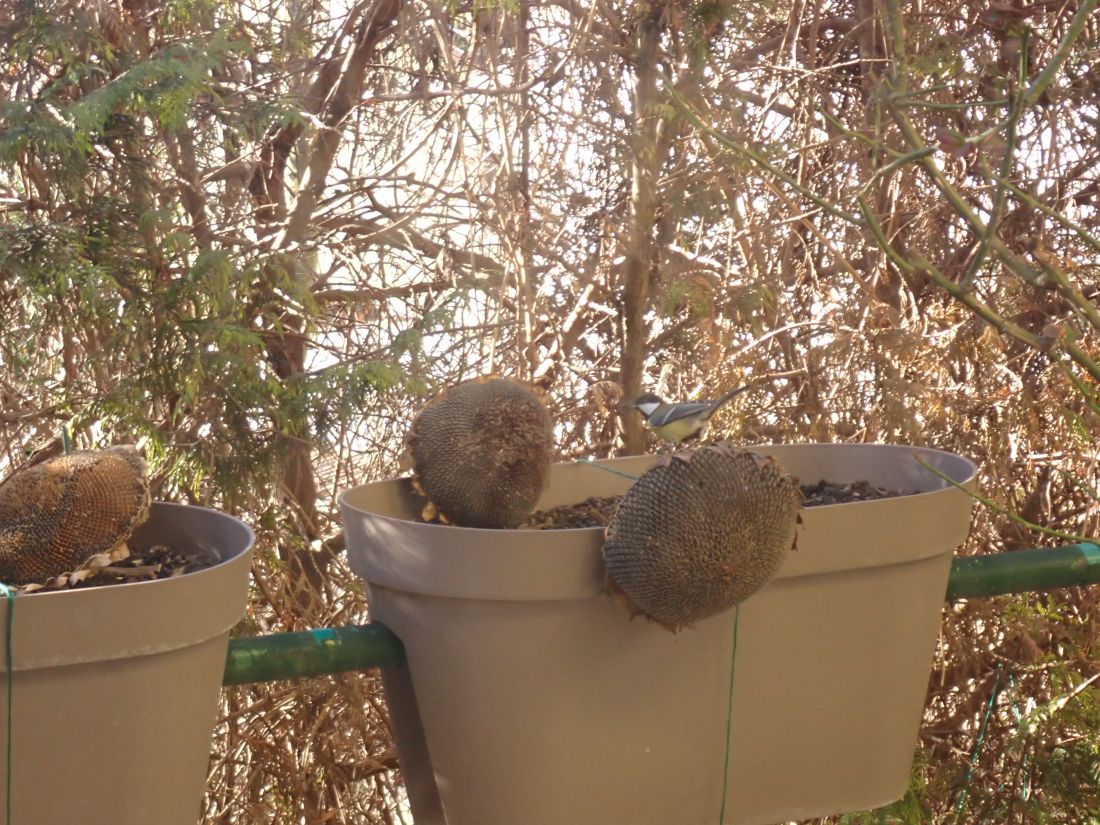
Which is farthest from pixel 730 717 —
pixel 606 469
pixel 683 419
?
pixel 683 419

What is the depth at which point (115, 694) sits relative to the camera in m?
0.62

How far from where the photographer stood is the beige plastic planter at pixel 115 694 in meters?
0.60

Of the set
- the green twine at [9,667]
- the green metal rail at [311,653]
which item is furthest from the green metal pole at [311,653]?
the green twine at [9,667]

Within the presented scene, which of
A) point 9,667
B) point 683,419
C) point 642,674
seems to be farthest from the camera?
point 683,419

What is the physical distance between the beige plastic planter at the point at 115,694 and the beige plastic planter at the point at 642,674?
0.14 meters

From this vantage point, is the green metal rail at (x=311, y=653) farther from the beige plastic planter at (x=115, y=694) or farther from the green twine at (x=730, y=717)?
the green twine at (x=730, y=717)

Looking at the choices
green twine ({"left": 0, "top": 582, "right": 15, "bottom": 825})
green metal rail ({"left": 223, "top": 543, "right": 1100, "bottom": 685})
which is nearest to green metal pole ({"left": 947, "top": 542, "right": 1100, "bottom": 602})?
green metal rail ({"left": 223, "top": 543, "right": 1100, "bottom": 685})

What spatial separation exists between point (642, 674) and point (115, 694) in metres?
0.33

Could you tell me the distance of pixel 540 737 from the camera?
743 millimetres

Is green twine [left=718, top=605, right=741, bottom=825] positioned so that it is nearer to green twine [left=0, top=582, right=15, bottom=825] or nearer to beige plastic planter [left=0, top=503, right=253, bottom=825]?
beige plastic planter [left=0, top=503, right=253, bottom=825]

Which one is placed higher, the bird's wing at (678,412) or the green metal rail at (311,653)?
the bird's wing at (678,412)

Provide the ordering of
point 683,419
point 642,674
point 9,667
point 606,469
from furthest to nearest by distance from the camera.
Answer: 1. point 683,419
2. point 606,469
3. point 642,674
4. point 9,667

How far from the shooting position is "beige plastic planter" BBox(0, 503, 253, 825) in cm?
60

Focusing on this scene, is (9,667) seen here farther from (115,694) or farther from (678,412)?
(678,412)
